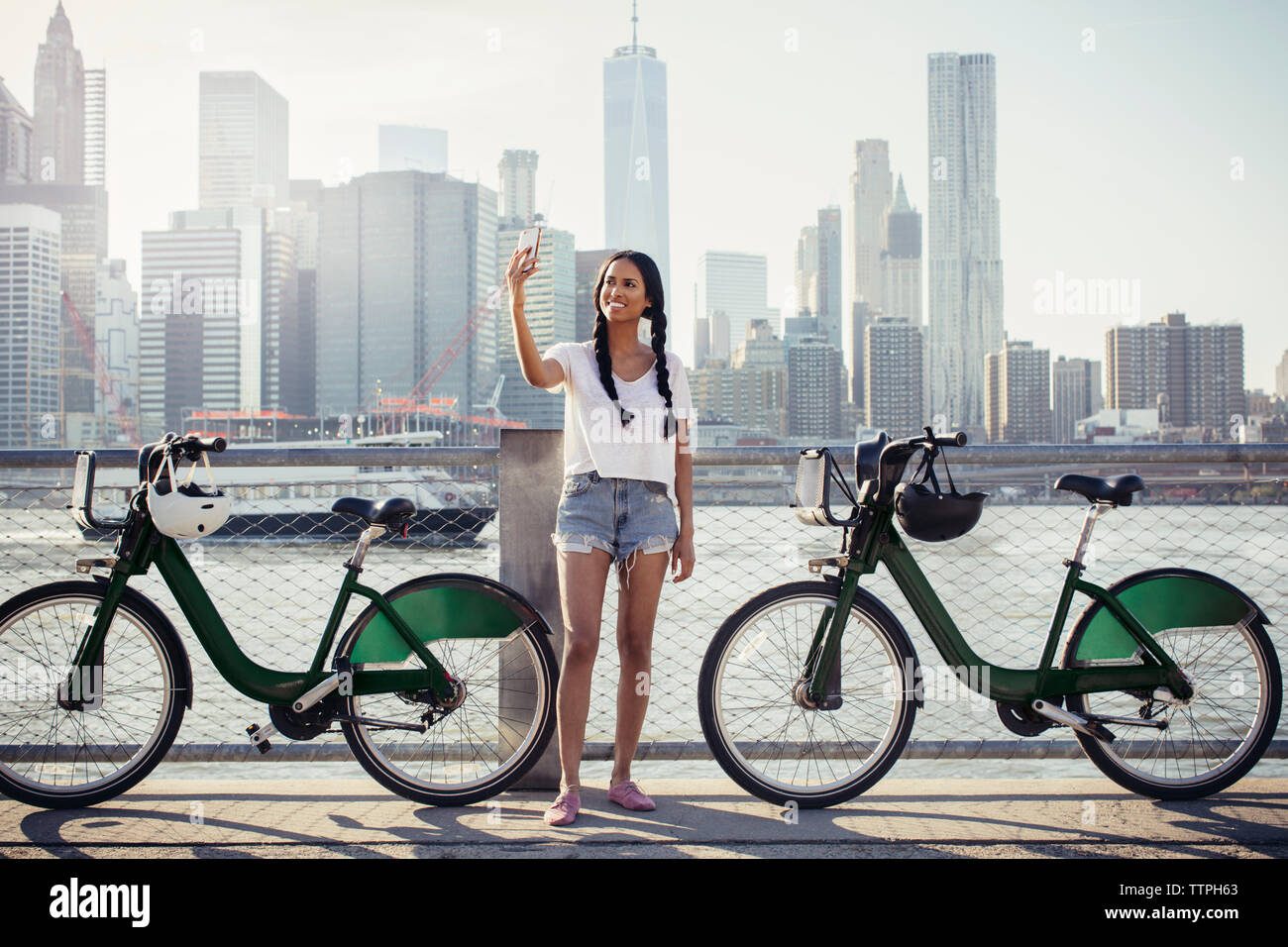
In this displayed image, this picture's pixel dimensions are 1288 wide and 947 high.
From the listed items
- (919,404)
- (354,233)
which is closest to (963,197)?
(919,404)

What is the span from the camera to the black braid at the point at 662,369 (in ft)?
10.2

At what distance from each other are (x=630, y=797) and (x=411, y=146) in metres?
142

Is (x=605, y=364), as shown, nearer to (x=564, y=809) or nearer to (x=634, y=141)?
(x=564, y=809)

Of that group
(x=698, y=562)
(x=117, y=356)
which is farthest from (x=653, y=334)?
(x=117, y=356)

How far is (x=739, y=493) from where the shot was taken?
5.03 meters

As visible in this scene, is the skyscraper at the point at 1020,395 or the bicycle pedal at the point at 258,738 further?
the skyscraper at the point at 1020,395

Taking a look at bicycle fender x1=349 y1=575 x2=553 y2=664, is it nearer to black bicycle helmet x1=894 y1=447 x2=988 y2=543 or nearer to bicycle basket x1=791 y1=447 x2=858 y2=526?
bicycle basket x1=791 y1=447 x2=858 y2=526

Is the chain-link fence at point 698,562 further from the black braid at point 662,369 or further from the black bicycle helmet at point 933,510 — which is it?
the black braid at point 662,369

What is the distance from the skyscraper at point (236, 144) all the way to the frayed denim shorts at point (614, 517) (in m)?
178

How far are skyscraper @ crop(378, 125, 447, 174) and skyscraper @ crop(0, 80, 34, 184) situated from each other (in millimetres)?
41643

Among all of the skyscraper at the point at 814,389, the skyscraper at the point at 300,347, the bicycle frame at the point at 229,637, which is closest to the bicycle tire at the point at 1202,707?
the bicycle frame at the point at 229,637

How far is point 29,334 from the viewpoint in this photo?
77.2m
